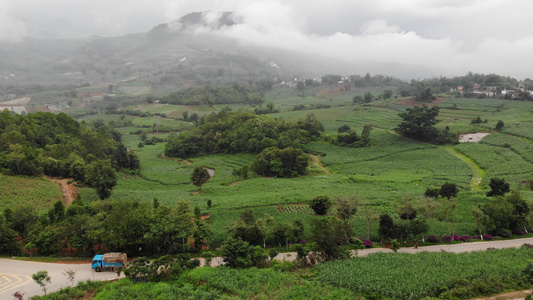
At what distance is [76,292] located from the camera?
22.5 metres

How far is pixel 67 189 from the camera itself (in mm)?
46375

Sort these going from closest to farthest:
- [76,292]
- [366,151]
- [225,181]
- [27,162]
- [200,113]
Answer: [76,292] → [27,162] → [225,181] → [366,151] → [200,113]

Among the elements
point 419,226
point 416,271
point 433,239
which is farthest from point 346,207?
point 416,271

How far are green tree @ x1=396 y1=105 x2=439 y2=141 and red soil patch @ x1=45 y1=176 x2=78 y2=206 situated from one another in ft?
229

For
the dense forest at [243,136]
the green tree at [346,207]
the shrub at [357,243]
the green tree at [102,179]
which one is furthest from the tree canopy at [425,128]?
the green tree at [102,179]

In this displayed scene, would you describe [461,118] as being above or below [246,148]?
above

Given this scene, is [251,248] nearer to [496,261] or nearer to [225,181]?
[496,261]

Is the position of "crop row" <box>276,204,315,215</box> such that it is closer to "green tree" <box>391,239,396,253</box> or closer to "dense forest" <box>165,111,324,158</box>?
"green tree" <box>391,239,396,253</box>

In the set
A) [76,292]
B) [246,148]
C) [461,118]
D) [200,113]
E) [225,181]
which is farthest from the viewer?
[200,113]

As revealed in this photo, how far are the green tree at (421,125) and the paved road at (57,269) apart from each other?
157ft

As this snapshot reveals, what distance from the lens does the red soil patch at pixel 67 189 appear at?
43.3 m

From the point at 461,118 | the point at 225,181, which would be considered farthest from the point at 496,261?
the point at 461,118

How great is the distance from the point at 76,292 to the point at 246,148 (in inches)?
2422

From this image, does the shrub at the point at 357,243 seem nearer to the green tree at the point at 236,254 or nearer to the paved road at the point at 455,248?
the paved road at the point at 455,248
